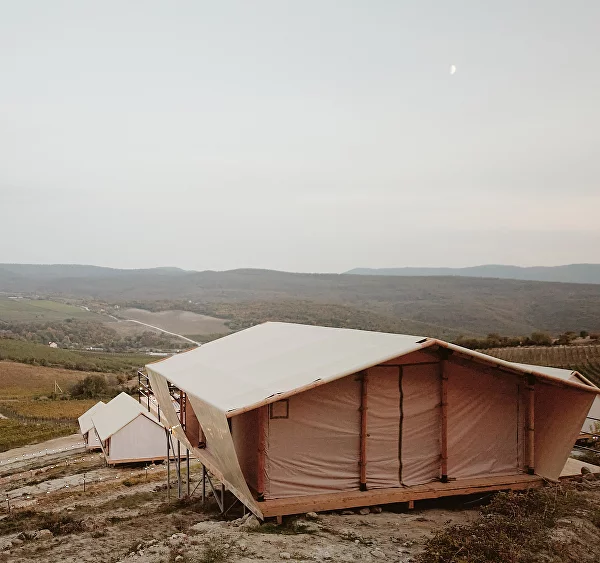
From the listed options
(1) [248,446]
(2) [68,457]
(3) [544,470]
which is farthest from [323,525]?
(2) [68,457]

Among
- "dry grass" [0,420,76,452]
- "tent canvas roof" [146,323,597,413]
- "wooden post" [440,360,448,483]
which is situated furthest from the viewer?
"dry grass" [0,420,76,452]

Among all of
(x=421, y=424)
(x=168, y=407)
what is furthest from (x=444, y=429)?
(x=168, y=407)

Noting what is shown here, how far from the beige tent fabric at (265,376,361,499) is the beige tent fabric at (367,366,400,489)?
0.25 m

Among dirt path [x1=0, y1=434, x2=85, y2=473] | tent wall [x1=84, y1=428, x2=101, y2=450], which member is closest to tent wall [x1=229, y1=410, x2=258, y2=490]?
tent wall [x1=84, y1=428, x2=101, y2=450]

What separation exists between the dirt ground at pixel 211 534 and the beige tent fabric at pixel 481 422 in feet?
2.79

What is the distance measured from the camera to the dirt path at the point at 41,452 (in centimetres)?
2719

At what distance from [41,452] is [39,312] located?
143 m

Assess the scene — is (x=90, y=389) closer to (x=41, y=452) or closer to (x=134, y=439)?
(x=41, y=452)

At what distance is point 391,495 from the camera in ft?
35.1

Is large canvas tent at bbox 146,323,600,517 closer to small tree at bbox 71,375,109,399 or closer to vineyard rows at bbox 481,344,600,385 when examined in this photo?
vineyard rows at bbox 481,344,600,385

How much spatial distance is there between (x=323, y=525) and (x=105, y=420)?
1817 centimetres

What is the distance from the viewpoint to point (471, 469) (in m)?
11.6

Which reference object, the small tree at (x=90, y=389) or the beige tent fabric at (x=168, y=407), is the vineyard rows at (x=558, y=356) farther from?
the small tree at (x=90, y=389)

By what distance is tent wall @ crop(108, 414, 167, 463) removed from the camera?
23.4 m
